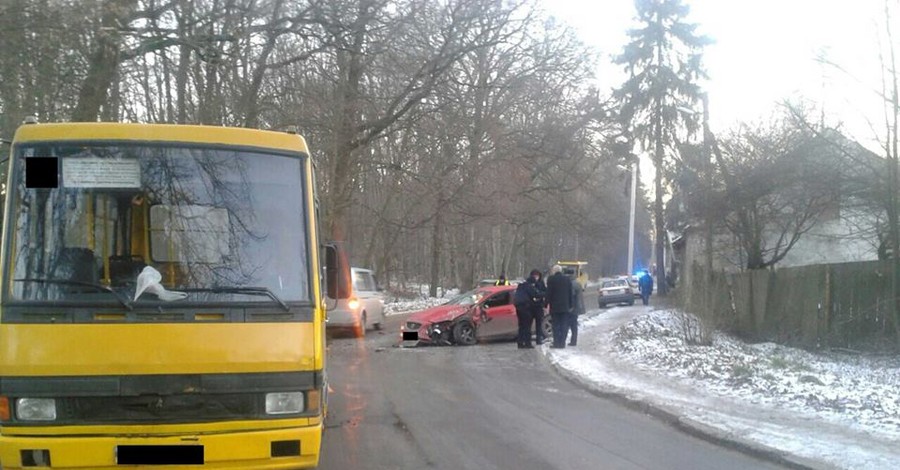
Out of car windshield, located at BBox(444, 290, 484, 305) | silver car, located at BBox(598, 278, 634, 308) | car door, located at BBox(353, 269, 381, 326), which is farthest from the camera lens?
silver car, located at BBox(598, 278, 634, 308)

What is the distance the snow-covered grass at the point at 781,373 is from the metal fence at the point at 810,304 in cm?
57

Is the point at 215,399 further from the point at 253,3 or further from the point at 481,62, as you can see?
the point at 481,62

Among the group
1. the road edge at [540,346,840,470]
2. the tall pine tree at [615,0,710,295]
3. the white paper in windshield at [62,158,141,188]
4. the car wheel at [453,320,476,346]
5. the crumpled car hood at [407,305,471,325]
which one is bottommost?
the road edge at [540,346,840,470]

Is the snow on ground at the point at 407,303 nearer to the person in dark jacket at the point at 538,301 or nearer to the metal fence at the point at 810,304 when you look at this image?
the metal fence at the point at 810,304

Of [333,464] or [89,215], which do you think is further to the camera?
[333,464]

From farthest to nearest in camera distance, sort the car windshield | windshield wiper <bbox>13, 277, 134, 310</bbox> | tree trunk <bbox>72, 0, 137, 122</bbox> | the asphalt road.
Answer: the car windshield < tree trunk <bbox>72, 0, 137, 122</bbox> < the asphalt road < windshield wiper <bbox>13, 277, 134, 310</bbox>

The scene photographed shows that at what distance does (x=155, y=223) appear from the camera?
606 centimetres

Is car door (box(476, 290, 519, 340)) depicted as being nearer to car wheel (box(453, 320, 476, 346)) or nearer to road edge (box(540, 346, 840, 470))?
car wheel (box(453, 320, 476, 346))

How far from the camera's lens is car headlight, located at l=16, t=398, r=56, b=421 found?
17.7 ft

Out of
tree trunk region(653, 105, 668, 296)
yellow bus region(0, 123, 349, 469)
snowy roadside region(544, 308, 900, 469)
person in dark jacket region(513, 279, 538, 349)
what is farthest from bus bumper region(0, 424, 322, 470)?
tree trunk region(653, 105, 668, 296)

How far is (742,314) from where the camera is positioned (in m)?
23.8

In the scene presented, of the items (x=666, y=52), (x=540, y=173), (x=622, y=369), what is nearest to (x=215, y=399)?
(x=622, y=369)

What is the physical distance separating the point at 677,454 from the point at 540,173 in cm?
2373

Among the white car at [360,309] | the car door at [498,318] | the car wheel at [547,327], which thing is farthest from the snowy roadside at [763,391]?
the white car at [360,309]
